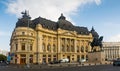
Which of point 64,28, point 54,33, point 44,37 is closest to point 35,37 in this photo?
point 44,37

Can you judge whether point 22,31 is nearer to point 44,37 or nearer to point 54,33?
point 44,37

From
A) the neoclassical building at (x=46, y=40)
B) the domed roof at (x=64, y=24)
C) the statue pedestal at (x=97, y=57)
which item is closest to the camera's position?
the statue pedestal at (x=97, y=57)

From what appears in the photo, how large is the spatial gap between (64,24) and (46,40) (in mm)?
16273

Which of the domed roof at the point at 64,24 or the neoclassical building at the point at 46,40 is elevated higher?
the domed roof at the point at 64,24

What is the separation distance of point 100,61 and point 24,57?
37.7 m

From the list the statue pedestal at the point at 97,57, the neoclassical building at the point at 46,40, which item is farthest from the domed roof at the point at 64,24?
the statue pedestal at the point at 97,57

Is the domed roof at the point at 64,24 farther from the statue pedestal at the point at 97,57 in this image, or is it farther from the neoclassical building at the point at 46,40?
the statue pedestal at the point at 97,57

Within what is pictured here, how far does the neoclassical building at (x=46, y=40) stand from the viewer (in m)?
93.1

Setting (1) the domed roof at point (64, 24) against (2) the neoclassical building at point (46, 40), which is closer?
(2) the neoclassical building at point (46, 40)

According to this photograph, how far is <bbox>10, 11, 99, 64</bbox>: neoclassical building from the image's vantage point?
93062mm

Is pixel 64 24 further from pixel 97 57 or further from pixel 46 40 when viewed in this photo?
pixel 97 57

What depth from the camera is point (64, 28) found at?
116 m

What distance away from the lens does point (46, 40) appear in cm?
10450

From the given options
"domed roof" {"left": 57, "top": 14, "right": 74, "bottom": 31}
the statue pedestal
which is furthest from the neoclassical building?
the statue pedestal
